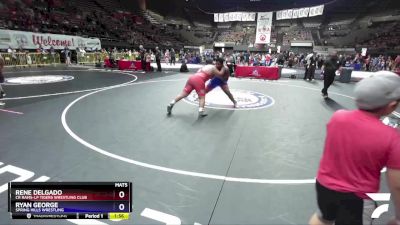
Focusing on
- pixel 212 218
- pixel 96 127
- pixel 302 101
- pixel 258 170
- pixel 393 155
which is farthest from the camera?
pixel 302 101

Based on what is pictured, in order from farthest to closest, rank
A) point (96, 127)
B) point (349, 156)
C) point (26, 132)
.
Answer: point (96, 127)
point (26, 132)
point (349, 156)

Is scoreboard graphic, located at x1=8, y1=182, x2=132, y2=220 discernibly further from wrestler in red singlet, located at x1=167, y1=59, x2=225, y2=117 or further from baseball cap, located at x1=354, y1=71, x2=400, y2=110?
wrestler in red singlet, located at x1=167, y1=59, x2=225, y2=117

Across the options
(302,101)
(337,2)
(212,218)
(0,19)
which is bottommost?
(212,218)

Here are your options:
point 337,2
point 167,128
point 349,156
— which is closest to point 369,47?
point 337,2

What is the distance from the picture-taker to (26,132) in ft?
18.1

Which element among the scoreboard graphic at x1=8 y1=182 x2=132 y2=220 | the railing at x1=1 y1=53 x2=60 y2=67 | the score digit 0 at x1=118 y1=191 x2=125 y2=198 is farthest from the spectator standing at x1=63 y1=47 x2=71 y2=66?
the score digit 0 at x1=118 y1=191 x2=125 y2=198

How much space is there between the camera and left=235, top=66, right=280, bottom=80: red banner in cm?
1662

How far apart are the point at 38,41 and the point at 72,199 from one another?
2360 centimetres

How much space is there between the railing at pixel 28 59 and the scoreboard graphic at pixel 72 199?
66.9ft

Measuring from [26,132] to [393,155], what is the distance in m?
6.15

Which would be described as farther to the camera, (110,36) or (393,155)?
(110,36)

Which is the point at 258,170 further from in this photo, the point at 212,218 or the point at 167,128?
the point at 167,128

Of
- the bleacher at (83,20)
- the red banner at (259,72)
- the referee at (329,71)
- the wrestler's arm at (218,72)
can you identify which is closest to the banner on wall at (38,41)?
the bleacher at (83,20)

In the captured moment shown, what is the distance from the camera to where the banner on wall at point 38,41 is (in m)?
19.6
